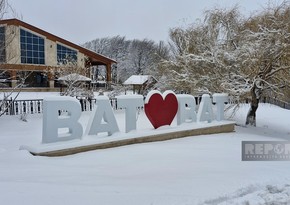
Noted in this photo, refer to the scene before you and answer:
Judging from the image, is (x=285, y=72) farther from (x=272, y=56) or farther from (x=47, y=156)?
(x=47, y=156)

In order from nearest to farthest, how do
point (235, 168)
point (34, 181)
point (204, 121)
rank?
point (34, 181) < point (235, 168) < point (204, 121)

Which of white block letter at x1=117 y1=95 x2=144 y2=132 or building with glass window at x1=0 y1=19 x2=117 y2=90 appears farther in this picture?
building with glass window at x1=0 y1=19 x2=117 y2=90

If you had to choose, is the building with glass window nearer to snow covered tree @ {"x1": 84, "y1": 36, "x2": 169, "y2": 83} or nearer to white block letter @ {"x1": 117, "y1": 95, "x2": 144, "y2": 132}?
snow covered tree @ {"x1": 84, "y1": 36, "x2": 169, "y2": 83}

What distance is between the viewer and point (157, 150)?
6.87 metres

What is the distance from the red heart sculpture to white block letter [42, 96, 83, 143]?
2249mm

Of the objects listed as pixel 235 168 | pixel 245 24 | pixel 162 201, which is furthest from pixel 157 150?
pixel 245 24

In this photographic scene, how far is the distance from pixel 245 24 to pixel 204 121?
7861 mm

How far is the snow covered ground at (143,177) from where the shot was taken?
3963 mm

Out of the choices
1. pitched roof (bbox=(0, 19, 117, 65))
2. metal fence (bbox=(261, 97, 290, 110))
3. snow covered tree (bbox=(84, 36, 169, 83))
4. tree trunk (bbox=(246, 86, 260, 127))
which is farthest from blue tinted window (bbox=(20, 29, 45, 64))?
tree trunk (bbox=(246, 86, 260, 127))

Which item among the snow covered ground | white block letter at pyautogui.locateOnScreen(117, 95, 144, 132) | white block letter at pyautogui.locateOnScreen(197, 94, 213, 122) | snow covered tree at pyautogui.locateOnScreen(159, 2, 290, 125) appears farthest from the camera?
snow covered tree at pyautogui.locateOnScreen(159, 2, 290, 125)

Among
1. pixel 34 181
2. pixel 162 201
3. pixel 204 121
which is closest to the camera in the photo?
pixel 162 201

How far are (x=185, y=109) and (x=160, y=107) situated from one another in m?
1.23

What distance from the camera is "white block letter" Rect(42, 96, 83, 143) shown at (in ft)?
20.1

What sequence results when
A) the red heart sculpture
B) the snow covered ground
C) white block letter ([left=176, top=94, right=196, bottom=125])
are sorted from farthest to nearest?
1. white block letter ([left=176, top=94, right=196, bottom=125])
2. the red heart sculpture
3. the snow covered ground
